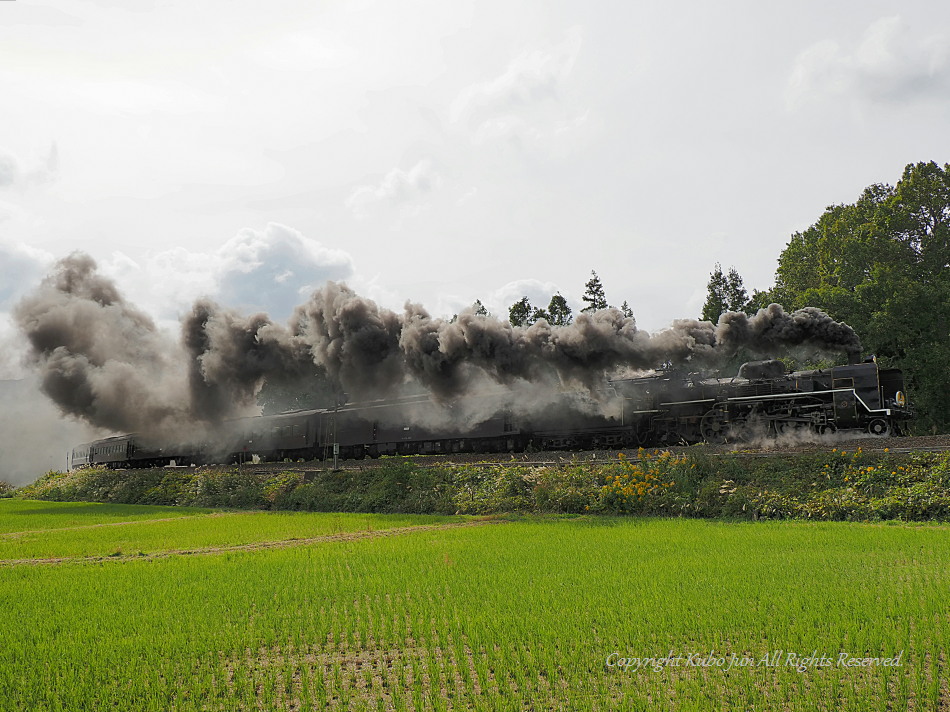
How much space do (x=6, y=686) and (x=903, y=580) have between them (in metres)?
9.39

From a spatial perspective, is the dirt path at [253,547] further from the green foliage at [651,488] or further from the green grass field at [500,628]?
the green foliage at [651,488]

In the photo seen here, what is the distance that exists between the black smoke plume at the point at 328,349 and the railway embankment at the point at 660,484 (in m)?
3.49

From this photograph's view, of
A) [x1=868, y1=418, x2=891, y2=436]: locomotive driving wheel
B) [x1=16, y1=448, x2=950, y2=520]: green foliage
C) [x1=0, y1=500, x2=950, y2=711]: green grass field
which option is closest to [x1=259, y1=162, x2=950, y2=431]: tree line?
[x1=16, y1=448, x2=950, y2=520]: green foliage

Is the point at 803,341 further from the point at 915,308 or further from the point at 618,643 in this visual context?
the point at 618,643

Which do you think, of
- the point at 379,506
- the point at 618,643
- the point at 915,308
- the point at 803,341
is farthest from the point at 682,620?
the point at 915,308

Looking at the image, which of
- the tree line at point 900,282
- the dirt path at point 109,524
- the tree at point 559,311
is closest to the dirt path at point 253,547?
the dirt path at point 109,524

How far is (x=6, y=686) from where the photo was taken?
5922 mm

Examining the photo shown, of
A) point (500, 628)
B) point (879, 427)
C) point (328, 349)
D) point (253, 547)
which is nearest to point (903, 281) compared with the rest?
point (879, 427)

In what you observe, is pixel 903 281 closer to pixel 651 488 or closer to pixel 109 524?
pixel 651 488

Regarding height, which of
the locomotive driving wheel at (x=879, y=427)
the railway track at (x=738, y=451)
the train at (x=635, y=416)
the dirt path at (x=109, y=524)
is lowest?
the dirt path at (x=109, y=524)

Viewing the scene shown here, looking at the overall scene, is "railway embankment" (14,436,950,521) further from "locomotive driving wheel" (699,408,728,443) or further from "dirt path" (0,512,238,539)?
"dirt path" (0,512,238,539)

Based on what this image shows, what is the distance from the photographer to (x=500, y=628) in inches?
280

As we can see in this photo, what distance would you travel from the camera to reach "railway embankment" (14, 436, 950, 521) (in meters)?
15.8

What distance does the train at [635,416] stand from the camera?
2167 centimetres
